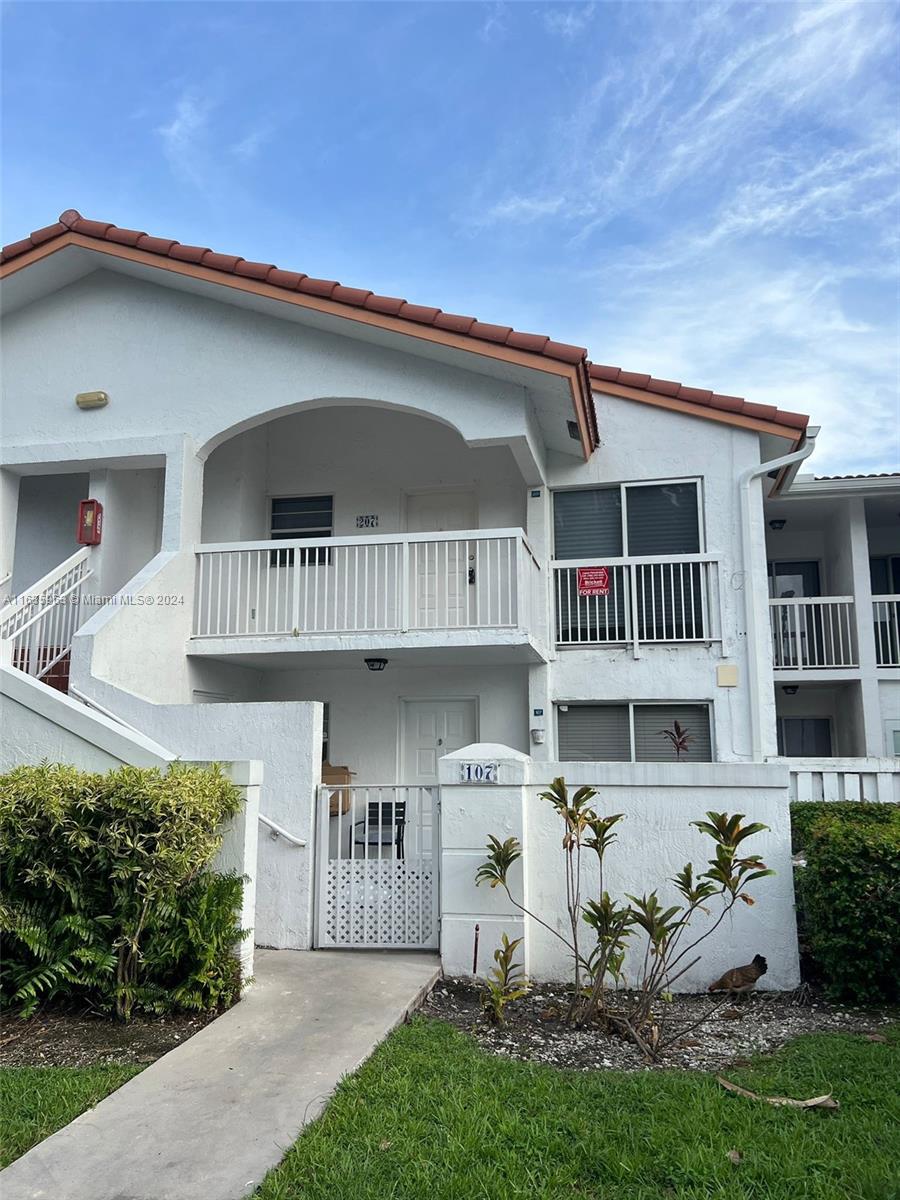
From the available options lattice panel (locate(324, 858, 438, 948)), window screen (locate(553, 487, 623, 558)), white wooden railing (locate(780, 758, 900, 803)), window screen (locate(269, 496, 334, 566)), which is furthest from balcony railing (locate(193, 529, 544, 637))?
white wooden railing (locate(780, 758, 900, 803))

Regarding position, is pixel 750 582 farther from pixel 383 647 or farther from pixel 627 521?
pixel 383 647

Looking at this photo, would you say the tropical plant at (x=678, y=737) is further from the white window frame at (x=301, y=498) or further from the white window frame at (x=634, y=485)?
the white window frame at (x=301, y=498)

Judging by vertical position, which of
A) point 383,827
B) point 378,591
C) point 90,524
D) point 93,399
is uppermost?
point 93,399

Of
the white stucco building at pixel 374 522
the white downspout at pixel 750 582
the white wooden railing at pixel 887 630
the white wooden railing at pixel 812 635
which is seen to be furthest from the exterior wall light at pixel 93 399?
the white wooden railing at pixel 887 630

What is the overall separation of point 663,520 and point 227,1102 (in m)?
8.87

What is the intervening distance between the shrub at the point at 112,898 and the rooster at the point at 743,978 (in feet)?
12.0

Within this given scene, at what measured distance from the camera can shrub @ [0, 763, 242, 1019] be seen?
5.73 metres

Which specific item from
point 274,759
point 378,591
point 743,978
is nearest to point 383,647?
point 378,591

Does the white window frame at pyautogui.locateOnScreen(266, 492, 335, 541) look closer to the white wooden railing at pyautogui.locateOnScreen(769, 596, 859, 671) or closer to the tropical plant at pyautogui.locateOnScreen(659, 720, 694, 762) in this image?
the tropical plant at pyautogui.locateOnScreen(659, 720, 694, 762)

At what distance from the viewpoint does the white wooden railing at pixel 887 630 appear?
1370 cm

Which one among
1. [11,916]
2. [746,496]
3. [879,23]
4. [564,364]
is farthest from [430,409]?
[11,916]

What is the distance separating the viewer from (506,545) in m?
10.7

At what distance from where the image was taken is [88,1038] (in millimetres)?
5398

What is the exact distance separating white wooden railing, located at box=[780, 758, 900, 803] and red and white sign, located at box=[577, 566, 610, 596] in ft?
12.5
